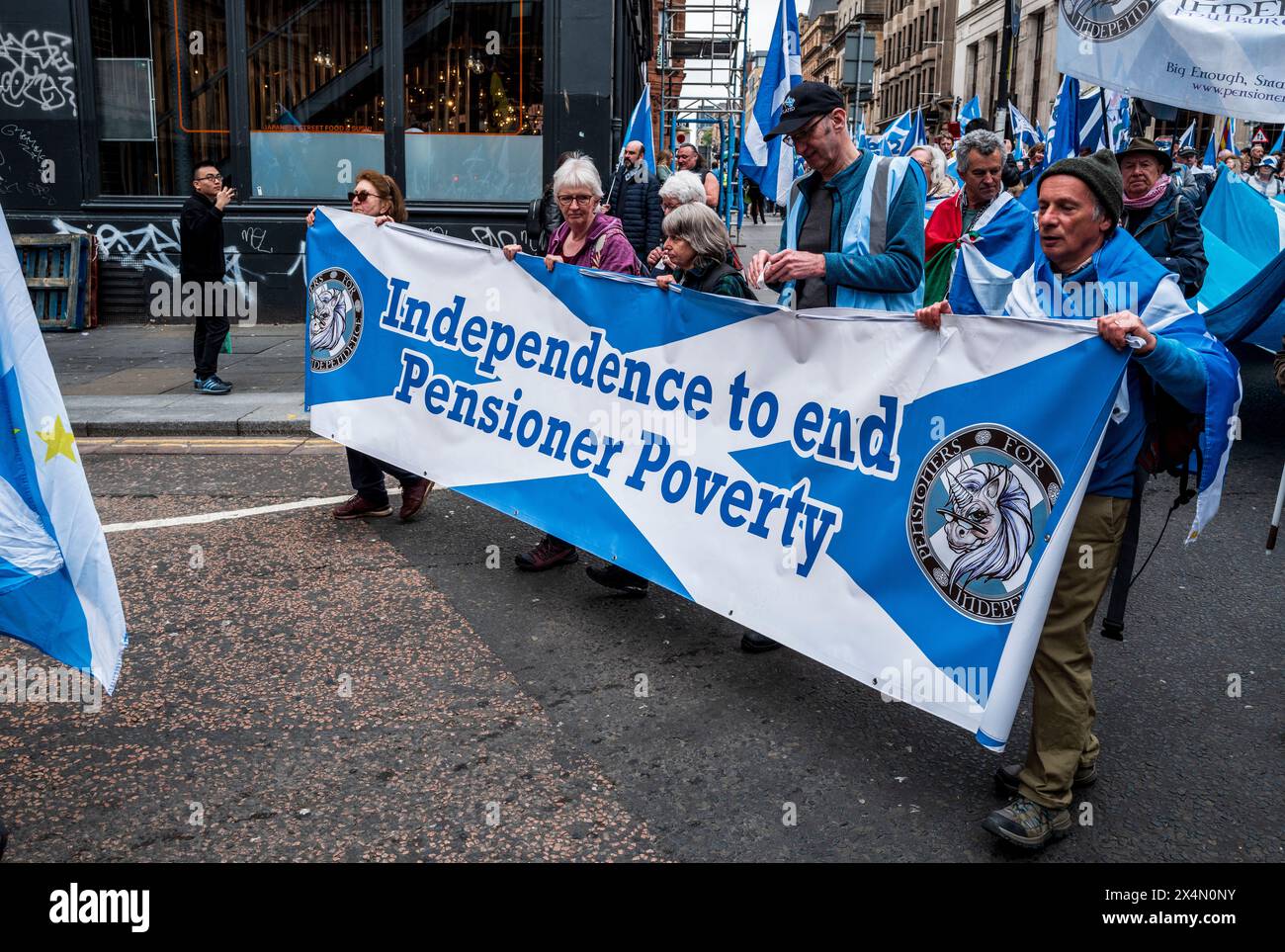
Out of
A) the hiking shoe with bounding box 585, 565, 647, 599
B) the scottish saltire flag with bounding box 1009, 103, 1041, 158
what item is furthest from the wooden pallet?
the scottish saltire flag with bounding box 1009, 103, 1041, 158

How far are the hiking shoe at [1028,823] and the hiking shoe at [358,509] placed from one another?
395 cm

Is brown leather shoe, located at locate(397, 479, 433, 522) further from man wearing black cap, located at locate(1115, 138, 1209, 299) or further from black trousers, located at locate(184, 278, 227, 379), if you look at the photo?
man wearing black cap, located at locate(1115, 138, 1209, 299)

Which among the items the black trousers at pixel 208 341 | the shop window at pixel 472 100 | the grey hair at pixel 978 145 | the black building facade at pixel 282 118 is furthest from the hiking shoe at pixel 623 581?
the shop window at pixel 472 100

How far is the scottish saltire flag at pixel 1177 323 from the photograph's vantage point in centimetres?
294

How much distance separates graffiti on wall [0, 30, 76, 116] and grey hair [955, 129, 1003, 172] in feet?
36.1

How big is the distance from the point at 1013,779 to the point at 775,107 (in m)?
8.15

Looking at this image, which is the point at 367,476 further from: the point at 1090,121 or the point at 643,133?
the point at 1090,121

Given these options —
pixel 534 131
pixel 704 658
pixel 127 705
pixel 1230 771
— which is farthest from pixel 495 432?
pixel 534 131

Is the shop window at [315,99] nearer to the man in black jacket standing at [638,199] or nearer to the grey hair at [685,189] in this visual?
Result: the man in black jacket standing at [638,199]

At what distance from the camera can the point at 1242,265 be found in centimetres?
940

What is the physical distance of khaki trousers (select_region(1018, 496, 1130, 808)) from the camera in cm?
305

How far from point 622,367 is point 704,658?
1.23 m

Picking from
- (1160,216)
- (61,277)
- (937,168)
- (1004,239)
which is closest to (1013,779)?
(1004,239)
